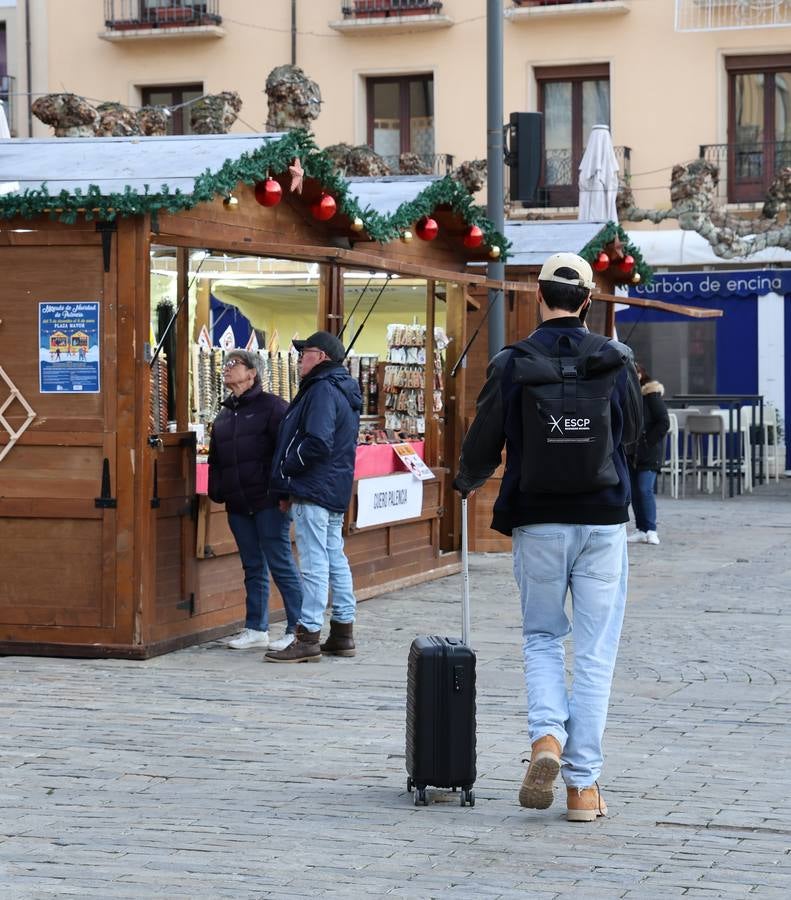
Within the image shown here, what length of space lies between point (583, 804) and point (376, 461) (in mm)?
6754

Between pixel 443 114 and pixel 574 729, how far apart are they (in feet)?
86.7

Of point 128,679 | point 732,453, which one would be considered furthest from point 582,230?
point 128,679

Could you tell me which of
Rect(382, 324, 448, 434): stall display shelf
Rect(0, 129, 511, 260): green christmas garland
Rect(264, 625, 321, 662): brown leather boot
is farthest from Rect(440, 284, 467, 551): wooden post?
Rect(264, 625, 321, 662): brown leather boot

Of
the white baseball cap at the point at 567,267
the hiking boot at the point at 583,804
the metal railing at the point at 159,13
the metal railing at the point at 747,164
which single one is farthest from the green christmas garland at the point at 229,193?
the metal railing at the point at 159,13

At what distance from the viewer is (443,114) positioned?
31.8 meters

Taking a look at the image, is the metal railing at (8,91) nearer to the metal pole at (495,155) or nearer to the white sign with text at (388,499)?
the metal pole at (495,155)

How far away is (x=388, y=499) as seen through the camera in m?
12.8

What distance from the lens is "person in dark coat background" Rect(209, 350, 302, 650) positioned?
32.8 feet

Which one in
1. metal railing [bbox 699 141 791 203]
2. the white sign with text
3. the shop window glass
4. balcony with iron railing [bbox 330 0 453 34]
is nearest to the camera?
the white sign with text

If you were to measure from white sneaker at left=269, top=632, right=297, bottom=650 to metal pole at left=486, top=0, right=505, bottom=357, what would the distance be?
18.1 feet

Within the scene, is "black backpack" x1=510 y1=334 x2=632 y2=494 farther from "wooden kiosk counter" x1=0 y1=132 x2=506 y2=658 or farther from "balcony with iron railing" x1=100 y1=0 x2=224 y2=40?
"balcony with iron railing" x1=100 y1=0 x2=224 y2=40

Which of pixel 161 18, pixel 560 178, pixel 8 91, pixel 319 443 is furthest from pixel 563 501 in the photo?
pixel 8 91

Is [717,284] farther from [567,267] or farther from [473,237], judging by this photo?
[567,267]

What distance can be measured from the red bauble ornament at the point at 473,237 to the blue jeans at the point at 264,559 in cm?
505
